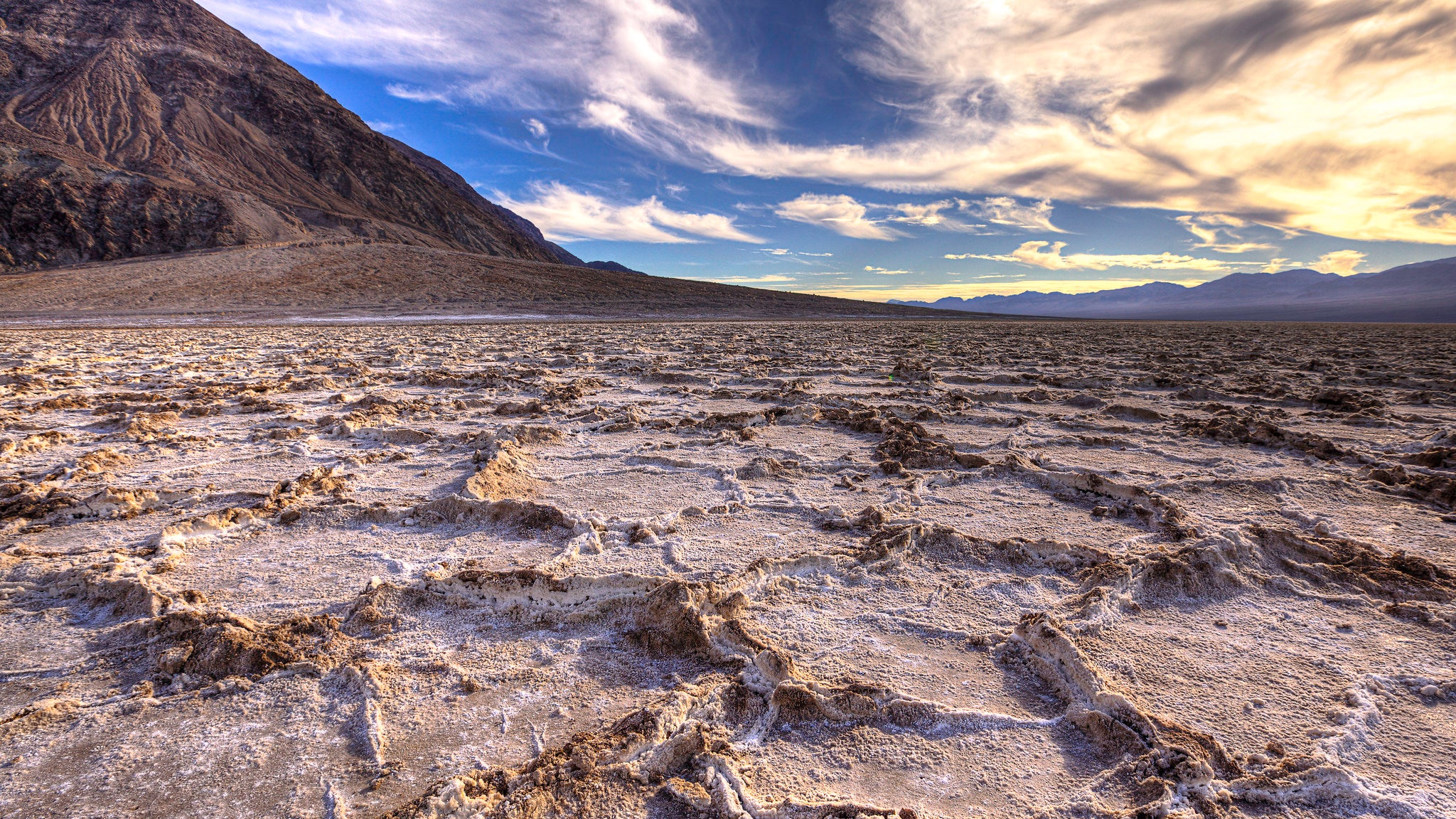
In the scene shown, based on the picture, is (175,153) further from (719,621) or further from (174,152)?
(719,621)

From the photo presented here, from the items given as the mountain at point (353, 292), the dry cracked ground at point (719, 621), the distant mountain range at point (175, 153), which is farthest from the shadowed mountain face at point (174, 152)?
the dry cracked ground at point (719, 621)

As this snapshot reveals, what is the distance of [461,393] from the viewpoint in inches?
233

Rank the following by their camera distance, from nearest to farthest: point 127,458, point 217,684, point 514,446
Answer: point 217,684
point 127,458
point 514,446

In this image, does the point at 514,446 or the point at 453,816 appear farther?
the point at 514,446

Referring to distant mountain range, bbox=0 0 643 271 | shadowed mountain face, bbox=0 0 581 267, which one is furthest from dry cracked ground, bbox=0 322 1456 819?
shadowed mountain face, bbox=0 0 581 267

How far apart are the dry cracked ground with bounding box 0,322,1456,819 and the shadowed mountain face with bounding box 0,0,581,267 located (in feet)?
138

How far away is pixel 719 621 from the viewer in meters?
1.87

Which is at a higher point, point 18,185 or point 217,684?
point 18,185

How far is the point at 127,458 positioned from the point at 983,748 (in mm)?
4451

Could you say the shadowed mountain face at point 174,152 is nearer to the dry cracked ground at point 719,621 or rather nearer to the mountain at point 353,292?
the mountain at point 353,292

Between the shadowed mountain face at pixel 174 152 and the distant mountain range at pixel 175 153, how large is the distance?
0.11 m

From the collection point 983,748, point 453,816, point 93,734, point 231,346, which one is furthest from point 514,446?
point 231,346

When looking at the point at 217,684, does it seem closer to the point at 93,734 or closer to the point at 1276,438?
the point at 93,734

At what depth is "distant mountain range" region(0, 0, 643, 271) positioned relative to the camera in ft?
109
